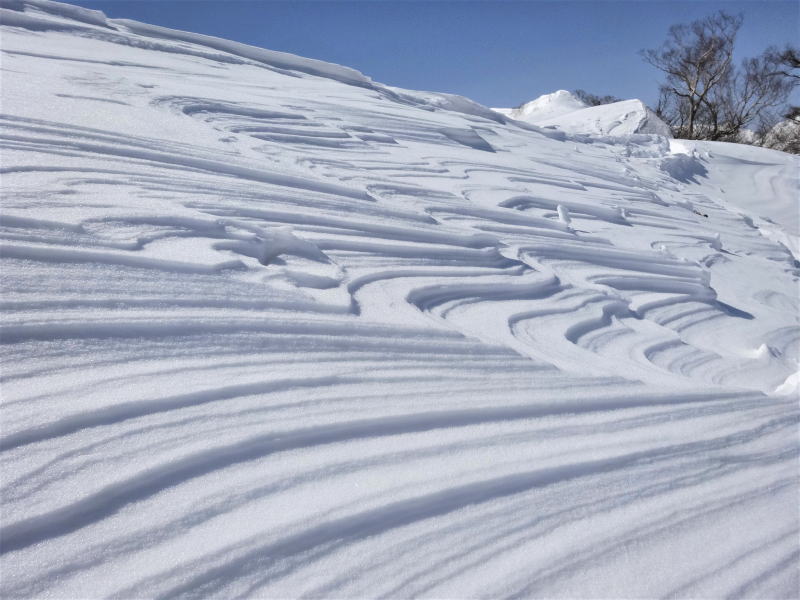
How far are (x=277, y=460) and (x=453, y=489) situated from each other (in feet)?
0.77

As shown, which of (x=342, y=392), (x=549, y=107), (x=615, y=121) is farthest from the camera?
(x=549, y=107)

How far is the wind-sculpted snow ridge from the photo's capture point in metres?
0.65

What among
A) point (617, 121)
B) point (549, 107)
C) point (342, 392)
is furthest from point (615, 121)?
point (342, 392)

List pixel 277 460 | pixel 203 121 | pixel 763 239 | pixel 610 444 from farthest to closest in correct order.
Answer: pixel 763 239
pixel 203 121
pixel 610 444
pixel 277 460

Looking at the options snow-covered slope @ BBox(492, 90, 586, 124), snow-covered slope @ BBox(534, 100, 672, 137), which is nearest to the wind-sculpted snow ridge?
snow-covered slope @ BBox(534, 100, 672, 137)

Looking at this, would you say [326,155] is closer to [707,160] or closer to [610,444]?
[610,444]

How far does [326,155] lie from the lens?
2291 millimetres

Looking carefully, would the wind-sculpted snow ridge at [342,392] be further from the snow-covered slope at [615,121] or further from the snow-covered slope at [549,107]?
the snow-covered slope at [549,107]

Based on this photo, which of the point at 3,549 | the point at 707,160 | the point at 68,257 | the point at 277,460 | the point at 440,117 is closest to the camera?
the point at 3,549

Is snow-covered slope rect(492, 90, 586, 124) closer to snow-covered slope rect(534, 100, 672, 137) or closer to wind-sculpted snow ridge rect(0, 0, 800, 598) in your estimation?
snow-covered slope rect(534, 100, 672, 137)

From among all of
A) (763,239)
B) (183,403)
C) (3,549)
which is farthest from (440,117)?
(3,549)

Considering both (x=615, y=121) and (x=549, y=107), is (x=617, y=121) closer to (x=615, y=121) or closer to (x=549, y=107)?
(x=615, y=121)

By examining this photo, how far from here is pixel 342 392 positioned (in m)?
0.88

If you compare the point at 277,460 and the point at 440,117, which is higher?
the point at 440,117
